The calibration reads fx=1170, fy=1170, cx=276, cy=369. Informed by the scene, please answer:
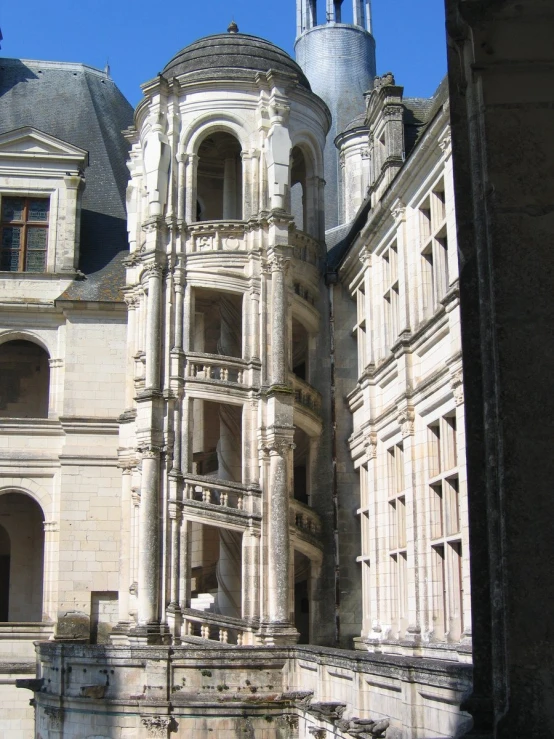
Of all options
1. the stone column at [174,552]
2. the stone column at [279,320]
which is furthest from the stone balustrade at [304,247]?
the stone column at [174,552]

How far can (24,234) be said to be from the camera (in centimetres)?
2338

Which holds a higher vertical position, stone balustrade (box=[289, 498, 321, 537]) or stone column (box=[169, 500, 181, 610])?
stone balustrade (box=[289, 498, 321, 537])

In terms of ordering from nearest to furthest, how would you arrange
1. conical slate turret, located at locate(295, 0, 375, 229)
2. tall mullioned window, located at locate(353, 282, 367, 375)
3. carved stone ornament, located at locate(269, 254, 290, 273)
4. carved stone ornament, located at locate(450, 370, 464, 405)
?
carved stone ornament, located at locate(450, 370, 464, 405) → carved stone ornament, located at locate(269, 254, 290, 273) → tall mullioned window, located at locate(353, 282, 367, 375) → conical slate turret, located at locate(295, 0, 375, 229)

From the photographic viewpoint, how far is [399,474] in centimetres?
1711

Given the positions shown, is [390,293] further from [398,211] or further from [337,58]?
[337,58]

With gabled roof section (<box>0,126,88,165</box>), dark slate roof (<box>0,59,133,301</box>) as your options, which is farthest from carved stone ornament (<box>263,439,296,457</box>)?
gabled roof section (<box>0,126,88,165</box>)

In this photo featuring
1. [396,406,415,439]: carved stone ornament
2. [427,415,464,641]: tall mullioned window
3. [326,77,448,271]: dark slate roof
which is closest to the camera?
[427,415,464,641]: tall mullioned window

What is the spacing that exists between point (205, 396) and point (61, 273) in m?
6.06

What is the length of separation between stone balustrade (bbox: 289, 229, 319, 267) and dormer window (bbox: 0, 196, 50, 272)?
19.4ft

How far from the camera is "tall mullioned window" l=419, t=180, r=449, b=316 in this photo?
1515 cm

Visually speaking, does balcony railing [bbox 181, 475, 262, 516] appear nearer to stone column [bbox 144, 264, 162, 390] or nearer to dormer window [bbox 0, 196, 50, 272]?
stone column [bbox 144, 264, 162, 390]

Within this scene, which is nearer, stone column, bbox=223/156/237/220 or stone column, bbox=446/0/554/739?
stone column, bbox=446/0/554/739

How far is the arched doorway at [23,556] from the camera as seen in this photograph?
2314 centimetres

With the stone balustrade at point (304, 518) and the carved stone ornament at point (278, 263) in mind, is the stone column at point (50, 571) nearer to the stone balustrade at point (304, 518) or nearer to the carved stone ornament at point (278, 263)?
the stone balustrade at point (304, 518)
